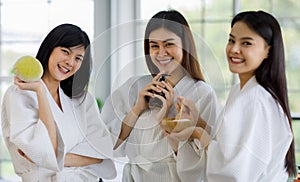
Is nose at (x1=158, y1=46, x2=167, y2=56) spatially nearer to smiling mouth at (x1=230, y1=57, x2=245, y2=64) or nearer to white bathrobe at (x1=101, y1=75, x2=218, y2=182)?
white bathrobe at (x1=101, y1=75, x2=218, y2=182)

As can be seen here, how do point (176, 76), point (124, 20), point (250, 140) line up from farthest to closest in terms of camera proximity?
point (124, 20), point (176, 76), point (250, 140)

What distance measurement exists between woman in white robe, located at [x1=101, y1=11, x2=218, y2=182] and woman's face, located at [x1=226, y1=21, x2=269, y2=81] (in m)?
0.10

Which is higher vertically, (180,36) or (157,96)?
(180,36)

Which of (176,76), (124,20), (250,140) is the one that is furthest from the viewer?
(124,20)

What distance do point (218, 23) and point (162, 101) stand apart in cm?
118

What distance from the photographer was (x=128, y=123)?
1.41 m

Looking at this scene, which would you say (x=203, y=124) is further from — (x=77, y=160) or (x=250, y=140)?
(x=77, y=160)

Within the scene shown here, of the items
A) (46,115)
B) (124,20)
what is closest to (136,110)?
(46,115)

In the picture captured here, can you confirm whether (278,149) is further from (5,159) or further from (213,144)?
(5,159)

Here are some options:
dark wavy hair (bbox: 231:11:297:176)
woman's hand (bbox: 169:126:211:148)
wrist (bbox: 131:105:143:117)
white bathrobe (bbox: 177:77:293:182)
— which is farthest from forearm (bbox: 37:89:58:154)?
dark wavy hair (bbox: 231:11:297:176)

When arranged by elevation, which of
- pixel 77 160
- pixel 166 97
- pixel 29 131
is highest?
pixel 166 97

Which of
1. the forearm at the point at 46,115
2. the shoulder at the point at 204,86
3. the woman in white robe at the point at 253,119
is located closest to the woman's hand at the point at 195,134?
the woman in white robe at the point at 253,119

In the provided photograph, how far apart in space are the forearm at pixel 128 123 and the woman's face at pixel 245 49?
297mm

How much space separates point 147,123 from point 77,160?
A: 9.5 inches
